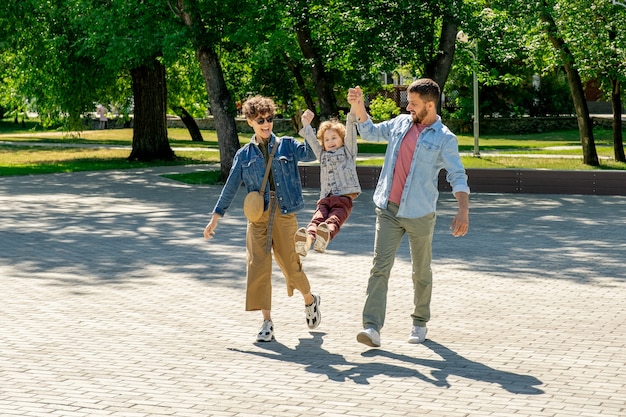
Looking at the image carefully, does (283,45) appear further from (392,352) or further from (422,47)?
(392,352)

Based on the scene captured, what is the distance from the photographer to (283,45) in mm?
20719

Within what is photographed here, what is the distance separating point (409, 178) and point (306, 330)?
5.10 feet

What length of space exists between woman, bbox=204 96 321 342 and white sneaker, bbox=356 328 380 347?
76cm

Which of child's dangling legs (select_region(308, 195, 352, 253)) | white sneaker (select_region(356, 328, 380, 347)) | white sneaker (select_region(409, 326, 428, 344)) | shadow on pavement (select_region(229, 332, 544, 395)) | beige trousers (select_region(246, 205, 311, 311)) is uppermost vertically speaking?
child's dangling legs (select_region(308, 195, 352, 253))

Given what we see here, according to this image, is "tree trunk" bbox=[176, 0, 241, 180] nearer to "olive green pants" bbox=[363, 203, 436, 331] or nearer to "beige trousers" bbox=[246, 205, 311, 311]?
"beige trousers" bbox=[246, 205, 311, 311]

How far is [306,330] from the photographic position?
340 inches

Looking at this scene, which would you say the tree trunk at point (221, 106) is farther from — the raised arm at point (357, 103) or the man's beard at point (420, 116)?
the man's beard at point (420, 116)

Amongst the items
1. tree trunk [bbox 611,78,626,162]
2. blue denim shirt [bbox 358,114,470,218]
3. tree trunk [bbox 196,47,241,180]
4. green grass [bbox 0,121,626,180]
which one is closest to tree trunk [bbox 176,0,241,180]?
tree trunk [bbox 196,47,241,180]

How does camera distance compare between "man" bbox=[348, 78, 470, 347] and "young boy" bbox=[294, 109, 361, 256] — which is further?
"young boy" bbox=[294, 109, 361, 256]

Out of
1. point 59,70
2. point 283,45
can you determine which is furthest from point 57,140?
point 283,45

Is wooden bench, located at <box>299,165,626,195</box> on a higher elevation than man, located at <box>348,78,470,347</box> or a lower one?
lower

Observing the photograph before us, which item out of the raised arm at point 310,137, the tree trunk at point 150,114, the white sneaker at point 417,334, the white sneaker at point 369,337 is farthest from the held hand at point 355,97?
the tree trunk at point 150,114

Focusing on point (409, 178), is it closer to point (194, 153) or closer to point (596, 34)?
point (596, 34)

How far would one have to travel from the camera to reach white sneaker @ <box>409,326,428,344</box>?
809 cm
